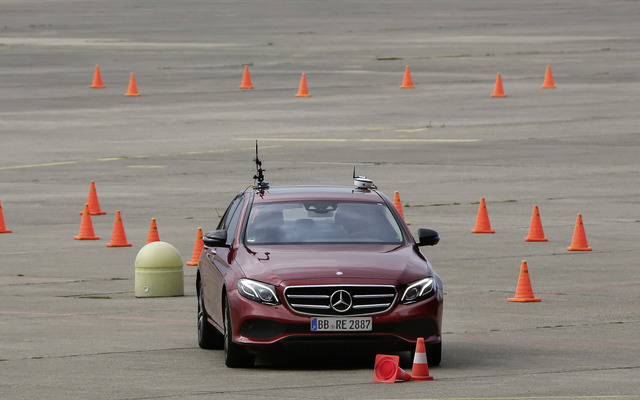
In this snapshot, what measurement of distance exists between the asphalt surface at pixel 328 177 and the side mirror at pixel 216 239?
2.88 feet

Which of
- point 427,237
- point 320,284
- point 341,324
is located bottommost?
point 341,324

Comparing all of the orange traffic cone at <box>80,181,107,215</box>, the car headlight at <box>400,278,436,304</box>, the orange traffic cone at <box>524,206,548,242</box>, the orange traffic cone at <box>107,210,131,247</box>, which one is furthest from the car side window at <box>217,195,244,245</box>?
the orange traffic cone at <box>80,181,107,215</box>

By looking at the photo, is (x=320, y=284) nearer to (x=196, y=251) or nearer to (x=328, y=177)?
(x=196, y=251)

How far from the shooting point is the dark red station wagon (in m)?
12.5

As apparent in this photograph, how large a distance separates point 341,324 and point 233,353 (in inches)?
35.7

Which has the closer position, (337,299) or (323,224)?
(337,299)

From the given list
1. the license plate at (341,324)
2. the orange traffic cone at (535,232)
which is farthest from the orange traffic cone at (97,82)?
the license plate at (341,324)

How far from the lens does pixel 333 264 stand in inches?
505

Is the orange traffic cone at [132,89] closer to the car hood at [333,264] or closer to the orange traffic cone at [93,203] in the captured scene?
the orange traffic cone at [93,203]

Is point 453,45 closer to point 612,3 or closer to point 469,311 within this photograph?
point 612,3

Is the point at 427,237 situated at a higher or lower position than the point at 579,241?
higher

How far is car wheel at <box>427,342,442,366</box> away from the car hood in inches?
20.4

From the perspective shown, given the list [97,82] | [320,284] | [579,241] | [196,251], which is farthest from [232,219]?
[97,82]

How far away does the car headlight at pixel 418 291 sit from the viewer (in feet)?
41.5
